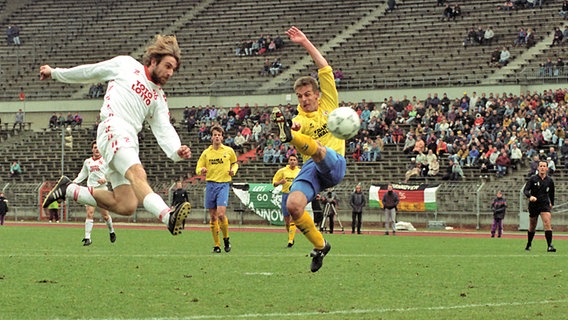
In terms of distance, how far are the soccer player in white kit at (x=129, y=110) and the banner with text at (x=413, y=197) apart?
99.0ft

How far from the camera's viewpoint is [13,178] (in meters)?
53.2

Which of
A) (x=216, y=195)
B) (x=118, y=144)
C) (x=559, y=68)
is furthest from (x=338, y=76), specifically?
(x=118, y=144)

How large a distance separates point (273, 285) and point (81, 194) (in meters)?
2.78

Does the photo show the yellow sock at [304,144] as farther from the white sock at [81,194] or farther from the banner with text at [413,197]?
the banner with text at [413,197]

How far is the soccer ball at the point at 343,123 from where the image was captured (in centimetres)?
1209

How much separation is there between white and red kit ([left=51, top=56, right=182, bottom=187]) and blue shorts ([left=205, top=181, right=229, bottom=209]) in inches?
376

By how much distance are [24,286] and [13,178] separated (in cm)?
4163

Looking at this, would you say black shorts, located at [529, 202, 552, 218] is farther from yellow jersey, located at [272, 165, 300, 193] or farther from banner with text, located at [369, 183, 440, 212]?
banner with text, located at [369, 183, 440, 212]

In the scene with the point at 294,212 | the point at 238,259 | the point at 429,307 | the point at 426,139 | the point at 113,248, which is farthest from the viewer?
the point at 426,139

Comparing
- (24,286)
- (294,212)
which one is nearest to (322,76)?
(294,212)

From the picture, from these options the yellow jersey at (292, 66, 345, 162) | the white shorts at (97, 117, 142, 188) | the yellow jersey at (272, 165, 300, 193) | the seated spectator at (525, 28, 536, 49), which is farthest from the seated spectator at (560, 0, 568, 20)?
the white shorts at (97, 117, 142, 188)

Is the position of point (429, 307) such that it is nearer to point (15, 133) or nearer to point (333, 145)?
point (333, 145)

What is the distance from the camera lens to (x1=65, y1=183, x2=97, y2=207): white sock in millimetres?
13086

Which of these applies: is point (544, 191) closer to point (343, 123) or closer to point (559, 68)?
point (343, 123)
